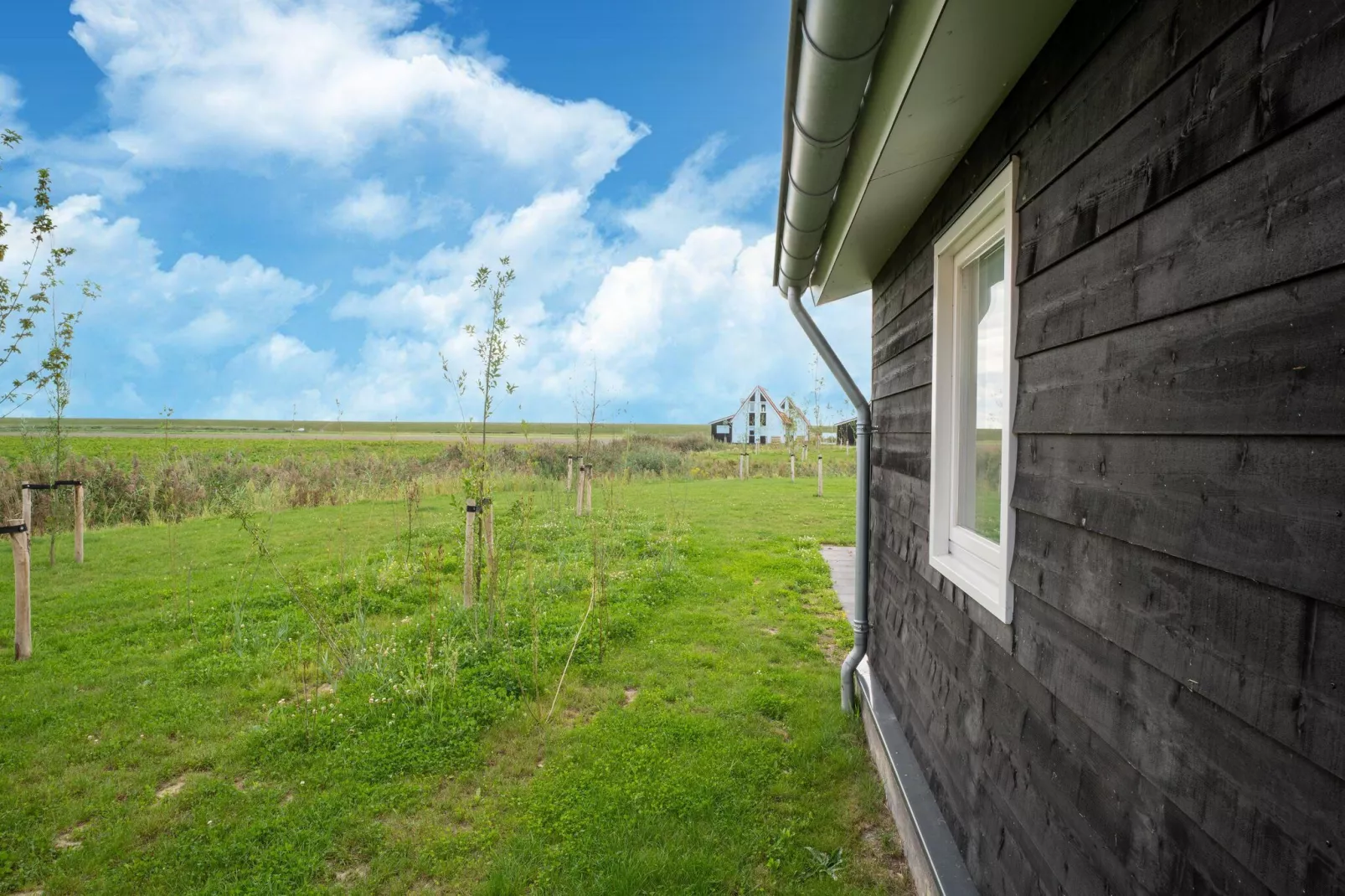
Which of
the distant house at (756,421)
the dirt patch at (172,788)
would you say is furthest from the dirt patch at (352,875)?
the distant house at (756,421)

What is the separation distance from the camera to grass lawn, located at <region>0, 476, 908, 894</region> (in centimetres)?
263

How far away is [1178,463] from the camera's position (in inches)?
39.6

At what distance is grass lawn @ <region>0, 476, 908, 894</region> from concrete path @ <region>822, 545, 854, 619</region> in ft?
0.65

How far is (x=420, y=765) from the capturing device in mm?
3348

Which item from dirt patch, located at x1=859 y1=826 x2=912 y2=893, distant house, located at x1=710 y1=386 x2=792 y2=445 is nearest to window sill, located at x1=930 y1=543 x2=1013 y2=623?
dirt patch, located at x1=859 y1=826 x2=912 y2=893

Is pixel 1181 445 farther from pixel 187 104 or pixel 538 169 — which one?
pixel 538 169

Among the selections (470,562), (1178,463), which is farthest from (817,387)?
(1178,463)

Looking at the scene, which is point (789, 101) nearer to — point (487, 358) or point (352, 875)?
point (487, 358)

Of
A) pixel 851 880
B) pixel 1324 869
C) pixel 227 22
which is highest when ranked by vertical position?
pixel 227 22

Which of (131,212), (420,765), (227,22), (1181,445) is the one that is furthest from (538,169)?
(1181,445)

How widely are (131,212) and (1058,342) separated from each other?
36080 millimetres

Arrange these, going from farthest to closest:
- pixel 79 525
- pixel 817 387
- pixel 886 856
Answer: pixel 817 387, pixel 79 525, pixel 886 856

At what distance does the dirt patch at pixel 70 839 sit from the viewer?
9.08 ft

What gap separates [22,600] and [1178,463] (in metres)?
6.85
